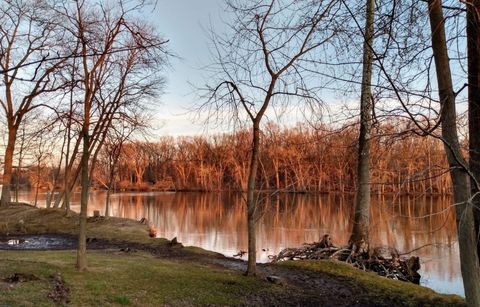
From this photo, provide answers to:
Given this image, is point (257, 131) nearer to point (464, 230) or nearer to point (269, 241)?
point (464, 230)

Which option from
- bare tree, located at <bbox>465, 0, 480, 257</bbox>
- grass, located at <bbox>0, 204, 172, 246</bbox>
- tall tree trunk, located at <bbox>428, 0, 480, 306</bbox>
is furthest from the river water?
tall tree trunk, located at <bbox>428, 0, 480, 306</bbox>

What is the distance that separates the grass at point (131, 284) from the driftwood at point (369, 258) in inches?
172

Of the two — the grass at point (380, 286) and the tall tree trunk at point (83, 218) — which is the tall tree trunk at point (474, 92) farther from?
the tall tree trunk at point (83, 218)

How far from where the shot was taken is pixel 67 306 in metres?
6.42

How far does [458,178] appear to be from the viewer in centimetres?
394

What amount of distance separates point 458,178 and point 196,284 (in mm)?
5795

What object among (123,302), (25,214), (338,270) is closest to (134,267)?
(123,302)

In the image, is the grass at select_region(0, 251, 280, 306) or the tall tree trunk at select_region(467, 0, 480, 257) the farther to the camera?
the grass at select_region(0, 251, 280, 306)

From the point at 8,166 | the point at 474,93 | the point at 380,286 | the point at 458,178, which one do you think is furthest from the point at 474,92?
the point at 8,166

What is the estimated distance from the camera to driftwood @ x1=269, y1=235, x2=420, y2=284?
42.9ft

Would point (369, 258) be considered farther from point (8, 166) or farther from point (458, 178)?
point (8, 166)

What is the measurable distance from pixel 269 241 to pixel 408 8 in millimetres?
17196

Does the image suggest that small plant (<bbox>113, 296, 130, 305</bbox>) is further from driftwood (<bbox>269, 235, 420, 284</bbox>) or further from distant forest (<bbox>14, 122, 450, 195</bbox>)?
driftwood (<bbox>269, 235, 420, 284</bbox>)

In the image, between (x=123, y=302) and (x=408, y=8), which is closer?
(x=408, y=8)
